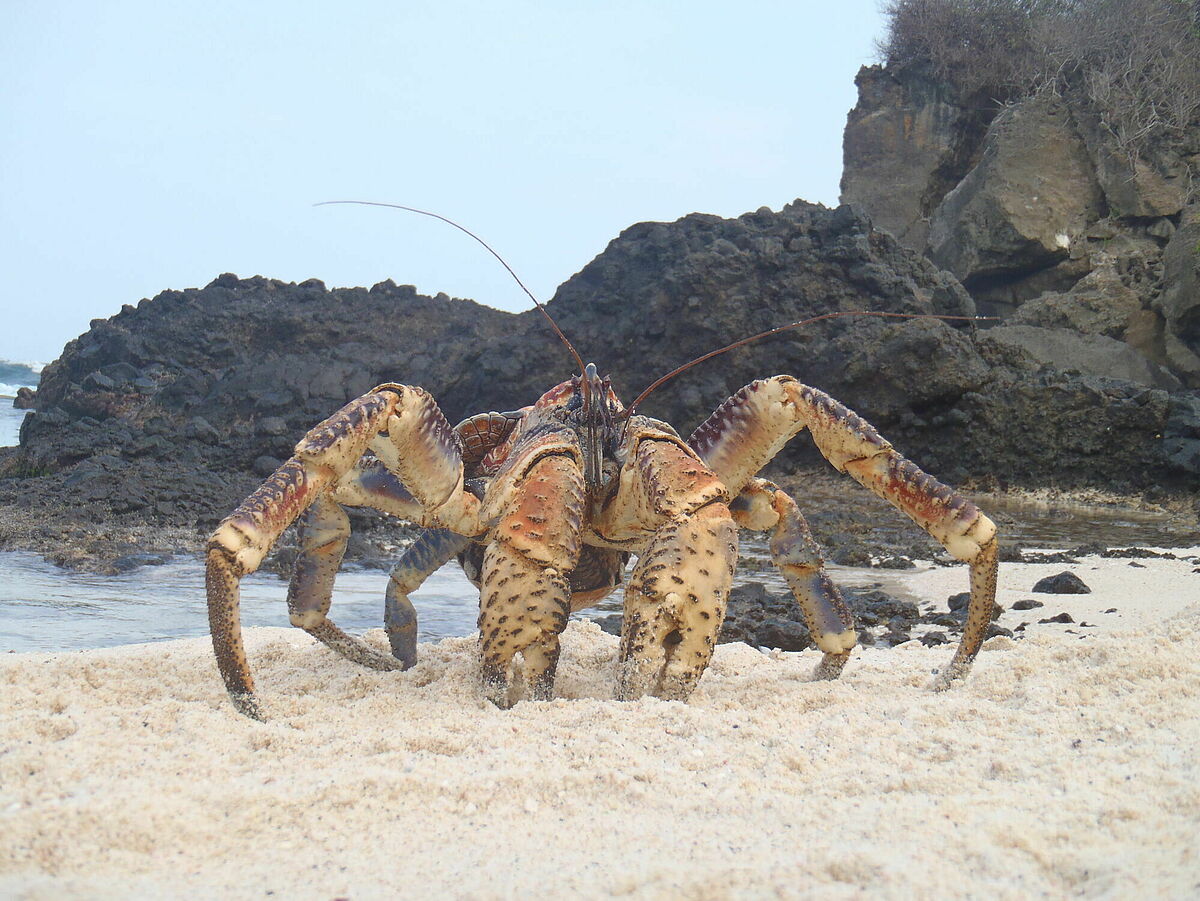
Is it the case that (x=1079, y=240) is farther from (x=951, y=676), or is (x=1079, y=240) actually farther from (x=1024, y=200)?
(x=951, y=676)

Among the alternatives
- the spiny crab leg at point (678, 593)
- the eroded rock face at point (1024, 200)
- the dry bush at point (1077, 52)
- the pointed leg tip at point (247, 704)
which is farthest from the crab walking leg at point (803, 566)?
the dry bush at point (1077, 52)

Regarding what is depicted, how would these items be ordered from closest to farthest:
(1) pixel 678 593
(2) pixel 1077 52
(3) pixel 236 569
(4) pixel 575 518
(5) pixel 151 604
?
(3) pixel 236 569 → (1) pixel 678 593 → (4) pixel 575 518 → (5) pixel 151 604 → (2) pixel 1077 52

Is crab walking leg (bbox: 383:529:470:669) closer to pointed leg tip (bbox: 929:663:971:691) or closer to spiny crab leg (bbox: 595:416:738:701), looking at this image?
spiny crab leg (bbox: 595:416:738:701)

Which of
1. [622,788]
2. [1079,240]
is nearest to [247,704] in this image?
[622,788]

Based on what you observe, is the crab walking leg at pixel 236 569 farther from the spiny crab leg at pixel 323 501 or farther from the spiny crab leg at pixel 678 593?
the spiny crab leg at pixel 678 593

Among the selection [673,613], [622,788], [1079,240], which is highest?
[1079,240]
